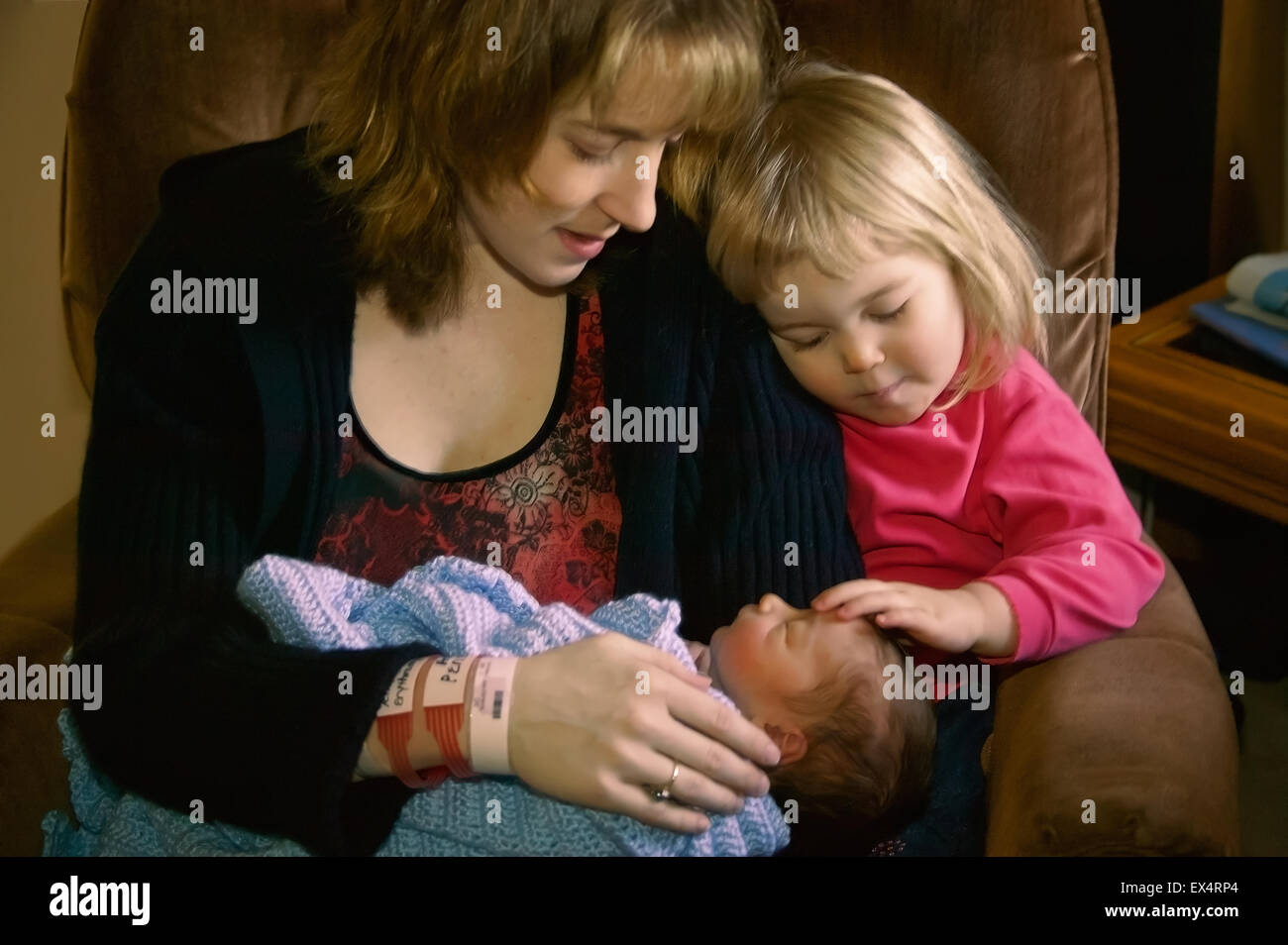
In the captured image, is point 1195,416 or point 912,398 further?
point 1195,416

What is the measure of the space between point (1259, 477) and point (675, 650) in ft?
2.92

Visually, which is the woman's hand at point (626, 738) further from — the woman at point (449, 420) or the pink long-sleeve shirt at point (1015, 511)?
the pink long-sleeve shirt at point (1015, 511)

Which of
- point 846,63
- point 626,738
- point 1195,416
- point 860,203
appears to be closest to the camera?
point 626,738

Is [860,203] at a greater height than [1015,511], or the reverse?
[860,203]

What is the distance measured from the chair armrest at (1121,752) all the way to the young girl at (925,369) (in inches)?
1.6

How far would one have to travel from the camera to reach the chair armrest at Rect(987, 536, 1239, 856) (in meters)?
1.05

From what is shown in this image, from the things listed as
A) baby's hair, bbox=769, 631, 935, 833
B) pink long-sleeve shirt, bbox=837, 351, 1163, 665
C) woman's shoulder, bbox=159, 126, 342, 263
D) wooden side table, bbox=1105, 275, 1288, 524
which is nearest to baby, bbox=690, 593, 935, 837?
baby's hair, bbox=769, 631, 935, 833

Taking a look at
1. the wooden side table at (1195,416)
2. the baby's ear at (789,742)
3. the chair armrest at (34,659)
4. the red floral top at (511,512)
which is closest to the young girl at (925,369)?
the baby's ear at (789,742)

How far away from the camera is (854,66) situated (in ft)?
4.64

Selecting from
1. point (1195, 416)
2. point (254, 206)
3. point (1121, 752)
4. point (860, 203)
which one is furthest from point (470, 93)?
point (1195, 416)

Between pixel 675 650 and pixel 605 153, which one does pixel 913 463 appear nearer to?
pixel 675 650

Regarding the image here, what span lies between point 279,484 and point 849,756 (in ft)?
1.88

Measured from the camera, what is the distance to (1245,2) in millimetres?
1820

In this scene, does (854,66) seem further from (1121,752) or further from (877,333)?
(1121,752)
